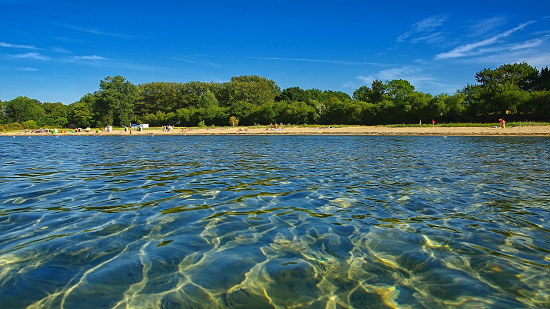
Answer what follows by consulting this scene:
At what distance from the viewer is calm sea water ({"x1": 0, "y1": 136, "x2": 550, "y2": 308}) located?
12.0ft

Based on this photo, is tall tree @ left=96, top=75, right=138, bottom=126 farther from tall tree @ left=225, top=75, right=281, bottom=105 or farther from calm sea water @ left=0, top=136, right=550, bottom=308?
calm sea water @ left=0, top=136, right=550, bottom=308

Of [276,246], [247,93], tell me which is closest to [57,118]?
[247,93]

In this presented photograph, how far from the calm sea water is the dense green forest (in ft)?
→ 179

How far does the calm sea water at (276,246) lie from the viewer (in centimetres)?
365

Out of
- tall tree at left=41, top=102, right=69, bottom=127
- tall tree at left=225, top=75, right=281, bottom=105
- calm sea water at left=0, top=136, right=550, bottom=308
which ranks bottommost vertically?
calm sea water at left=0, top=136, right=550, bottom=308

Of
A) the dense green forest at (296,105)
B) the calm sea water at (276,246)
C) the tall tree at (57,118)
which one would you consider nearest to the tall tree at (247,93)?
the dense green forest at (296,105)

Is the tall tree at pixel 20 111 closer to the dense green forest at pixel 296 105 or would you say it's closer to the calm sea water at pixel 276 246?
the dense green forest at pixel 296 105

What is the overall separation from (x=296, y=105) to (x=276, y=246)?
8097cm

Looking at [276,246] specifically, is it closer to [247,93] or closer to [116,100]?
[116,100]

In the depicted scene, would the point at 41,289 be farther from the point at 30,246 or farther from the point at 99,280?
the point at 30,246

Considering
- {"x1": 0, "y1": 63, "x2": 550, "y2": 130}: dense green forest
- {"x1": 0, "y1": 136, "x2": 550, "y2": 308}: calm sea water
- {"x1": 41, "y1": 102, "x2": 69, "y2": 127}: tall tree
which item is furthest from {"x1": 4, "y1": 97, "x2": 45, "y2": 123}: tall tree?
{"x1": 0, "y1": 136, "x2": 550, "y2": 308}: calm sea water

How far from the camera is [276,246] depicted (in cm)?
507

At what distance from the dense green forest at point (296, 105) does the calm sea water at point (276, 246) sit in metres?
54.5

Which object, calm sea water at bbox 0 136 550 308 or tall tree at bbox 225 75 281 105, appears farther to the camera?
tall tree at bbox 225 75 281 105
